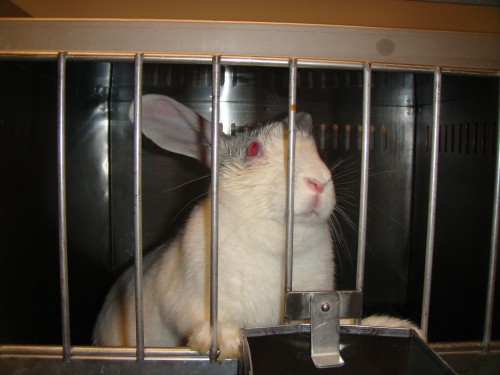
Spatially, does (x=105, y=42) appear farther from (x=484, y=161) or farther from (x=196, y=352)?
(x=484, y=161)

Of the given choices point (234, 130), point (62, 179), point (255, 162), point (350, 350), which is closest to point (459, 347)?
point (350, 350)

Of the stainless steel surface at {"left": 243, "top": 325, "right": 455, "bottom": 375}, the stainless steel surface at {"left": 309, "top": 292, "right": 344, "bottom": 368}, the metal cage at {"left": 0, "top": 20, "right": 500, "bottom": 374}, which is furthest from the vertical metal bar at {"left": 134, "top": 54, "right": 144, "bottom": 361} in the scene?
the stainless steel surface at {"left": 309, "top": 292, "right": 344, "bottom": 368}

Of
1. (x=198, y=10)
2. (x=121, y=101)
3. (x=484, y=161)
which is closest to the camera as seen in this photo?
(x=198, y=10)

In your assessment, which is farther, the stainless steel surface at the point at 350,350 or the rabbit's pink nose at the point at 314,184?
the rabbit's pink nose at the point at 314,184

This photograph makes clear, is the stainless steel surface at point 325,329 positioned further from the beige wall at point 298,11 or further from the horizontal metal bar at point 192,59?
the beige wall at point 298,11

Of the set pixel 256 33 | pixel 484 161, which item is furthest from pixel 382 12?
pixel 484 161

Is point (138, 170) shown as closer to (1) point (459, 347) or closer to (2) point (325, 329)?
(2) point (325, 329)

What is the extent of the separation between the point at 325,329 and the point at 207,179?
0.91 metres

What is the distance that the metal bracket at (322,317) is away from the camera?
2.84ft

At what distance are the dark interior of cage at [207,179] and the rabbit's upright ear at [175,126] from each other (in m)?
0.14

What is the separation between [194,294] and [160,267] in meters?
0.30

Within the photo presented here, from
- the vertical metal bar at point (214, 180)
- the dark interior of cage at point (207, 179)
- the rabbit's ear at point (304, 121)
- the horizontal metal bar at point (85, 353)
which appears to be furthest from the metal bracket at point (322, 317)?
the rabbit's ear at point (304, 121)

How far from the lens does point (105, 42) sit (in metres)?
0.86

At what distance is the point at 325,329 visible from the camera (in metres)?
0.87
